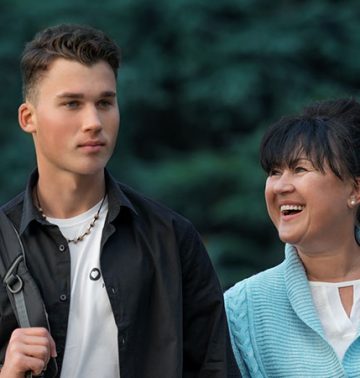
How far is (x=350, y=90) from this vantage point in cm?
934

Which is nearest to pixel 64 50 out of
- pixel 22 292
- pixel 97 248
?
pixel 97 248

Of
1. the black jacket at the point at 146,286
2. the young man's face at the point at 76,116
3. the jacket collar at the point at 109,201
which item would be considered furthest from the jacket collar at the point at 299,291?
the young man's face at the point at 76,116

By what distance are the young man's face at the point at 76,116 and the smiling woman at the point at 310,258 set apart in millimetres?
699

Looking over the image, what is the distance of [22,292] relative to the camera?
126 inches

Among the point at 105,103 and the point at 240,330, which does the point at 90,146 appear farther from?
the point at 240,330

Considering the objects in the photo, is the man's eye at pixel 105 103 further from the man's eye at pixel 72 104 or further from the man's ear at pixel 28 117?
the man's ear at pixel 28 117

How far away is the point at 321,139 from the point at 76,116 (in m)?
0.87

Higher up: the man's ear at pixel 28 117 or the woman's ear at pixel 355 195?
the man's ear at pixel 28 117

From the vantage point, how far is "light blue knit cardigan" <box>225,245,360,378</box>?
3.78m

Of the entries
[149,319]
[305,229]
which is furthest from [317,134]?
[149,319]

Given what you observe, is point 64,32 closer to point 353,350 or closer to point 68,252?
point 68,252

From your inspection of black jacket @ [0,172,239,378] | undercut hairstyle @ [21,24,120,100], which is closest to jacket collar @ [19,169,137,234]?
black jacket @ [0,172,239,378]

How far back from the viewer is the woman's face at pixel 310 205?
3.74 m

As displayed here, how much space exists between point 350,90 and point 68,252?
6.28 m
